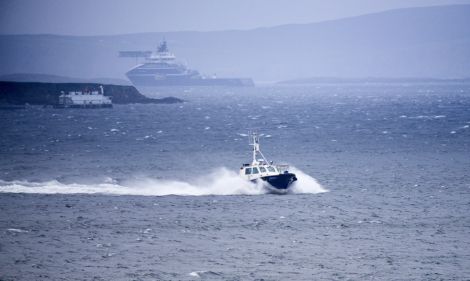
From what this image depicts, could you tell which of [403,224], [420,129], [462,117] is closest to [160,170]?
[403,224]

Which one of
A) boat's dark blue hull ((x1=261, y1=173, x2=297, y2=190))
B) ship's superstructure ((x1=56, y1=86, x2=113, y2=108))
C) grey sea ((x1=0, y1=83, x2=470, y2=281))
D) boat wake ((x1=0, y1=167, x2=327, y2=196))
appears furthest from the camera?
ship's superstructure ((x1=56, y1=86, x2=113, y2=108))

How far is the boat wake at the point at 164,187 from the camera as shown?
59.2 meters

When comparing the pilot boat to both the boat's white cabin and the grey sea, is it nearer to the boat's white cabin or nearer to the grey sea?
the boat's white cabin

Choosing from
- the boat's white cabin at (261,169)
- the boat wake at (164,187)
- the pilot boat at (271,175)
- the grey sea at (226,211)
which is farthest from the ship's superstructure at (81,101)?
the pilot boat at (271,175)

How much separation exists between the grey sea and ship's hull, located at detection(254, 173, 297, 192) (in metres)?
0.82

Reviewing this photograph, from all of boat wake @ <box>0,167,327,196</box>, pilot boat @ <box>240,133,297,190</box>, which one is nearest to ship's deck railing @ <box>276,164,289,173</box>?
pilot boat @ <box>240,133,297,190</box>

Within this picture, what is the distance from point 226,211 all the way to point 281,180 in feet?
22.2

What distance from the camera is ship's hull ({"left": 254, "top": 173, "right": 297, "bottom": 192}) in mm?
56906

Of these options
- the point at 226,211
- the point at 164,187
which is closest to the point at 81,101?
the point at 164,187

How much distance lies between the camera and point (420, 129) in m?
122

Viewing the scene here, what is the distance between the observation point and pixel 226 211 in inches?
2035

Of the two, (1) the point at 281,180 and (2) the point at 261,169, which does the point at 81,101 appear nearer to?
(2) the point at 261,169

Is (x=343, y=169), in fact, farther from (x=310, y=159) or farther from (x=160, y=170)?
(x=160, y=170)

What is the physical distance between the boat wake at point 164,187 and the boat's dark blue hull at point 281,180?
33.7 inches
